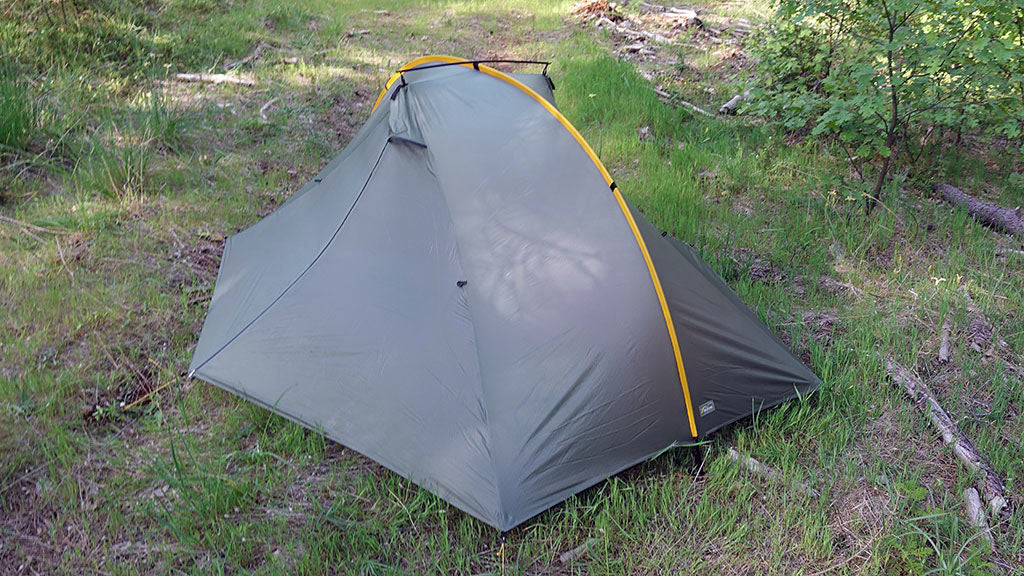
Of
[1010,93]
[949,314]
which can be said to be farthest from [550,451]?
[1010,93]

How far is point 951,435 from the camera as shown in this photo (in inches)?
116

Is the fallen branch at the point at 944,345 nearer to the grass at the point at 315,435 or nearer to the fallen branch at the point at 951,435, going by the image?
the grass at the point at 315,435

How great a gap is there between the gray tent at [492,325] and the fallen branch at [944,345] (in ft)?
2.52

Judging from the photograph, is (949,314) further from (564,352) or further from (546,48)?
(546,48)

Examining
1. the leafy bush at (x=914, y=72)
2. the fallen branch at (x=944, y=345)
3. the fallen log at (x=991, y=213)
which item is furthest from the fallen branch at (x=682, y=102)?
the fallen branch at (x=944, y=345)

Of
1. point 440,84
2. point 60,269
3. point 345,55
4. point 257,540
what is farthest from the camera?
point 345,55

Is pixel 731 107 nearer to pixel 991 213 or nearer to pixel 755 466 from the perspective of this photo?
pixel 991 213

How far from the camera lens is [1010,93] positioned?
426 cm

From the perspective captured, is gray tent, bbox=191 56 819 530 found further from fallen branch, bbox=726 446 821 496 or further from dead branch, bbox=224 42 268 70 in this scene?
dead branch, bbox=224 42 268 70

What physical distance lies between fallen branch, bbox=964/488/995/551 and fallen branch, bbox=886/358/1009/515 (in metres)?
0.05

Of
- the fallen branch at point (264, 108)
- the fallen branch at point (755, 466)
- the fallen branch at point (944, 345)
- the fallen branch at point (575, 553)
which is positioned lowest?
the fallen branch at point (575, 553)

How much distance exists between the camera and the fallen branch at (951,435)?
2678mm

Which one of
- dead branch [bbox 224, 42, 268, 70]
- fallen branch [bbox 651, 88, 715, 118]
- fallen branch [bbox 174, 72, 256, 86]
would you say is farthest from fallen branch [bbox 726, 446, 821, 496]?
dead branch [bbox 224, 42, 268, 70]

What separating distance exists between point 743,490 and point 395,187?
2089 mm
